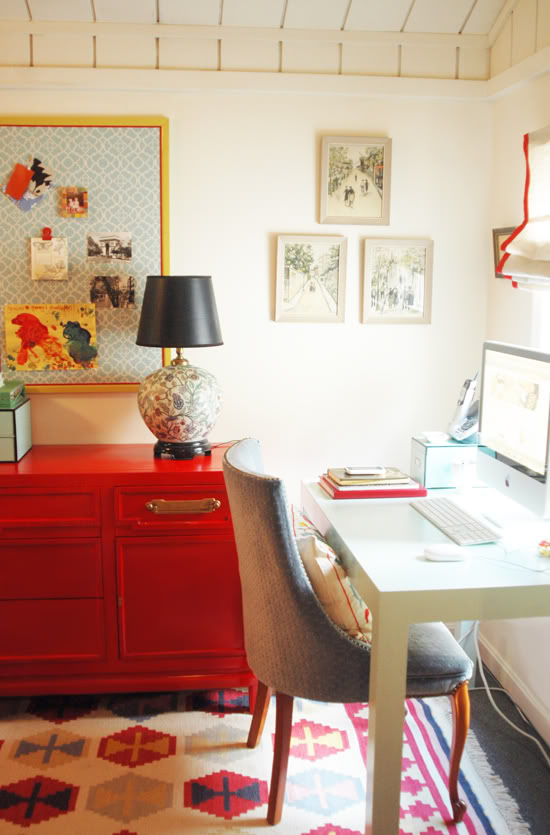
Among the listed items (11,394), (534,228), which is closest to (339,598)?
(534,228)

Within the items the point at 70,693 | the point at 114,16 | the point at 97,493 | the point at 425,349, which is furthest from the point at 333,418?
the point at 114,16

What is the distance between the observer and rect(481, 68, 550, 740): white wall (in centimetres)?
258

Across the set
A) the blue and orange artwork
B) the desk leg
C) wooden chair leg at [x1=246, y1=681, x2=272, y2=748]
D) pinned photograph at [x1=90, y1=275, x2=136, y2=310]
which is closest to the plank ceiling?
pinned photograph at [x1=90, y1=275, x2=136, y2=310]

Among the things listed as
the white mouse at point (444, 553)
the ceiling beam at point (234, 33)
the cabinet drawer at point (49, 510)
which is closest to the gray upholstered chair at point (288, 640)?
the white mouse at point (444, 553)

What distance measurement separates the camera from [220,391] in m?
2.78

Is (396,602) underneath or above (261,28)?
underneath

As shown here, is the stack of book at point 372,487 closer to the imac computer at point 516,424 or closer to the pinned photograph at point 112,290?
the imac computer at point 516,424

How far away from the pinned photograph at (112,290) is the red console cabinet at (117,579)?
1.97 ft

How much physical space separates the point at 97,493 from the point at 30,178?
1.13m

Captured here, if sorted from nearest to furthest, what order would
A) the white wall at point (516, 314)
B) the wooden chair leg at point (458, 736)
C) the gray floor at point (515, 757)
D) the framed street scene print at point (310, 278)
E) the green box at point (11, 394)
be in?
the wooden chair leg at point (458, 736)
the gray floor at point (515, 757)
the white wall at point (516, 314)
the green box at point (11, 394)
the framed street scene print at point (310, 278)

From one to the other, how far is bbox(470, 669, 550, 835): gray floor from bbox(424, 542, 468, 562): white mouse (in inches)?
Result: 30.2

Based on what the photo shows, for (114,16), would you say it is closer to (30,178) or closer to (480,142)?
(30,178)

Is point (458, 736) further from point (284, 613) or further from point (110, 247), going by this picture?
point (110, 247)

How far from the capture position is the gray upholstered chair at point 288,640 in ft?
6.20
